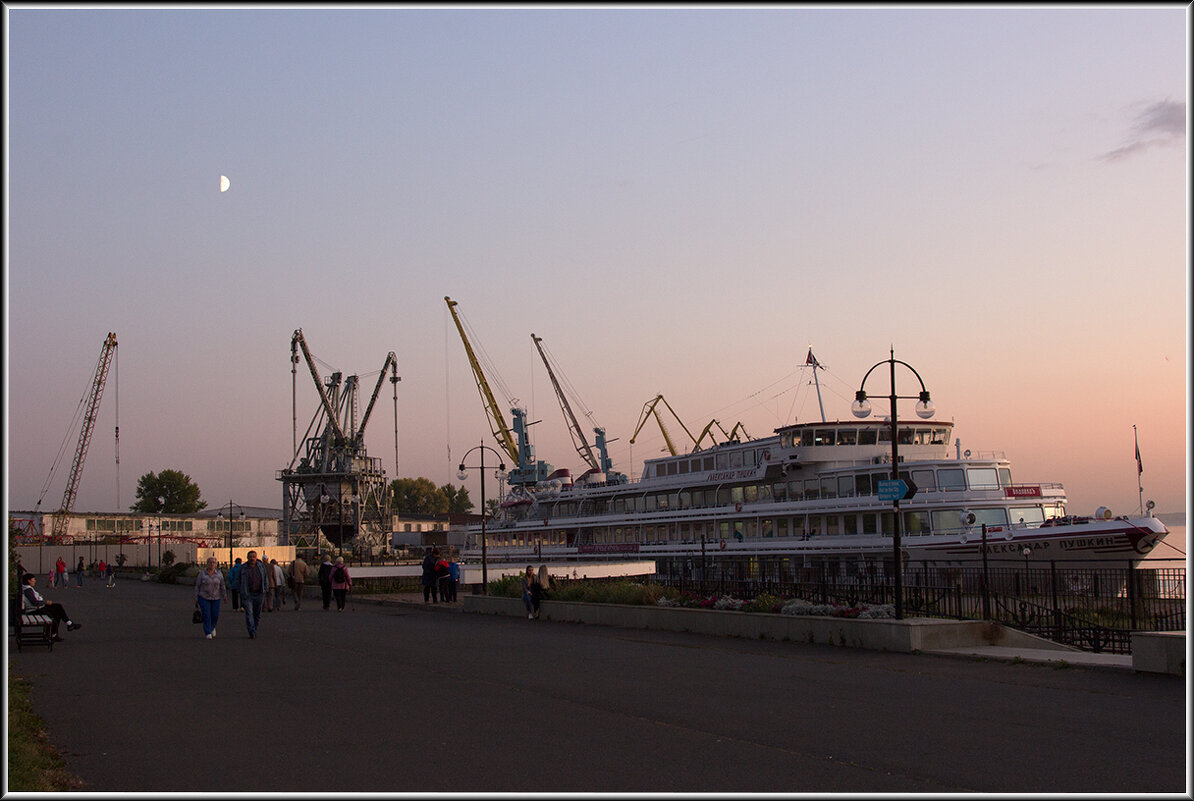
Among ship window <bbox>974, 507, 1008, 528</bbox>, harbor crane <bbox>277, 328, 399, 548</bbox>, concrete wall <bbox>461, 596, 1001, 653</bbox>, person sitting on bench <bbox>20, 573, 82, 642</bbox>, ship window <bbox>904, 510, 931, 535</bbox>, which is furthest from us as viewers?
harbor crane <bbox>277, 328, 399, 548</bbox>

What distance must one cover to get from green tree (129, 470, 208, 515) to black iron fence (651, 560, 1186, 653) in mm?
163498

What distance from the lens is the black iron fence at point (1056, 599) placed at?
20500 mm

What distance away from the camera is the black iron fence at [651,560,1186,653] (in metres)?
20.5

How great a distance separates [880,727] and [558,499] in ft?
202

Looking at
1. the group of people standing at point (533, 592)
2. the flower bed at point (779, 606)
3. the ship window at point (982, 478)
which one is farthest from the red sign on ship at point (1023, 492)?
the group of people standing at point (533, 592)

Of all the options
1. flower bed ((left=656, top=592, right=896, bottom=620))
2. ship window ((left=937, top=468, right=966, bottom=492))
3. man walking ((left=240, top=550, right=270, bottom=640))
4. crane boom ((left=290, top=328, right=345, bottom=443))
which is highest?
crane boom ((left=290, top=328, right=345, bottom=443))

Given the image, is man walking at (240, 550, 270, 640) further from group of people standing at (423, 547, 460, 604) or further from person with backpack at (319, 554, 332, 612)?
group of people standing at (423, 547, 460, 604)

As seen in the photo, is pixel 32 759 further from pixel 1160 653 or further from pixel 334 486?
pixel 334 486

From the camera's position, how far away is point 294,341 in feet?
399

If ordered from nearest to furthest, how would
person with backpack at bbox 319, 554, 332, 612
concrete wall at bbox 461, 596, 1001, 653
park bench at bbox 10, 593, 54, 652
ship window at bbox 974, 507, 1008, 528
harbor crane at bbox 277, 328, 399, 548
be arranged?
concrete wall at bbox 461, 596, 1001, 653
park bench at bbox 10, 593, 54, 652
person with backpack at bbox 319, 554, 332, 612
ship window at bbox 974, 507, 1008, 528
harbor crane at bbox 277, 328, 399, 548

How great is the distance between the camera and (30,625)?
20953 millimetres

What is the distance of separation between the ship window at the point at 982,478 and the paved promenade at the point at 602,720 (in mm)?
27841

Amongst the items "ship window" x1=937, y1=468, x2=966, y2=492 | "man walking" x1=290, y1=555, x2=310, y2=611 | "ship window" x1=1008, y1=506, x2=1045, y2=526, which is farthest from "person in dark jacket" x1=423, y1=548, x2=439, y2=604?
"ship window" x1=1008, y1=506, x2=1045, y2=526

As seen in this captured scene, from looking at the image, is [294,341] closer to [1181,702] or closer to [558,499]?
[558,499]
